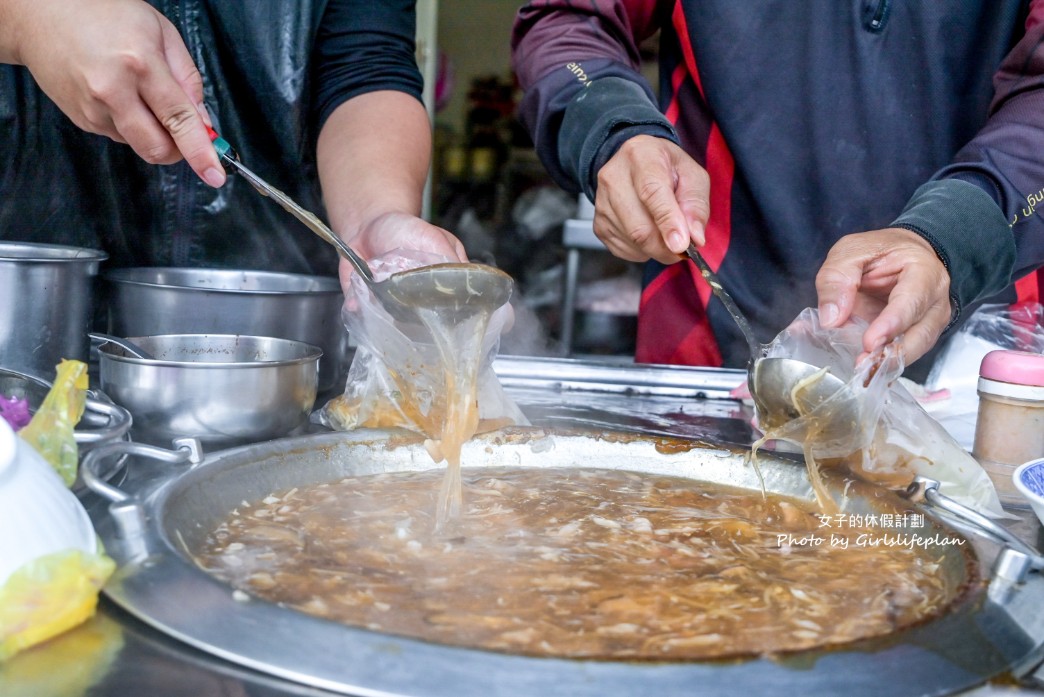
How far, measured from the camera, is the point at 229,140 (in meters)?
2.29

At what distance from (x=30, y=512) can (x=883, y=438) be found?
4.11 ft

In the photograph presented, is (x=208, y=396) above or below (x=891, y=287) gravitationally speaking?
below

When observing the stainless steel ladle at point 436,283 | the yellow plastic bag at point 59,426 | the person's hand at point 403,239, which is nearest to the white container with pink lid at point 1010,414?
the stainless steel ladle at point 436,283

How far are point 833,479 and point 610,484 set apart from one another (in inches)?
14.6

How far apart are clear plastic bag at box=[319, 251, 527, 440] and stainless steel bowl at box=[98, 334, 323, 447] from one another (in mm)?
148

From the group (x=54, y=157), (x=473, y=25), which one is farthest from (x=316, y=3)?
(x=473, y=25)

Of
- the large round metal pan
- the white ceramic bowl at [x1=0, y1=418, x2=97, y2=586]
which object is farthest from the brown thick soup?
the white ceramic bowl at [x1=0, y1=418, x2=97, y2=586]

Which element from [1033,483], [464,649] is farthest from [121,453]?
[1033,483]

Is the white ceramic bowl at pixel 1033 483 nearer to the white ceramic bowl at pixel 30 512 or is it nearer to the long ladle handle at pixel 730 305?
the long ladle handle at pixel 730 305

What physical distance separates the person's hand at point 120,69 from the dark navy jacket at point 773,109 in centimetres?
93

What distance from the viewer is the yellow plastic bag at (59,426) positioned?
39.8 inches

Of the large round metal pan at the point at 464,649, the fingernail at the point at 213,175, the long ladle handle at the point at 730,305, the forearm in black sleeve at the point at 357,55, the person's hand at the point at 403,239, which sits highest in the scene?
the forearm in black sleeve at the point at 357,55

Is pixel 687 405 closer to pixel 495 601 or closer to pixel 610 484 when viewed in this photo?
pixel 610 484

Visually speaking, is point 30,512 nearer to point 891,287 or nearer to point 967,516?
point 967,516
